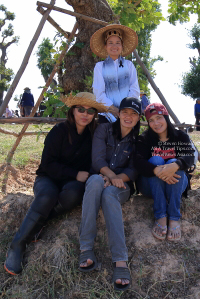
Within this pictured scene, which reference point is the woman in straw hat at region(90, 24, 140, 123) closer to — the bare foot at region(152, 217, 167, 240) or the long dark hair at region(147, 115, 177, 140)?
the long dark hair at region(147, 115, 177, 140)

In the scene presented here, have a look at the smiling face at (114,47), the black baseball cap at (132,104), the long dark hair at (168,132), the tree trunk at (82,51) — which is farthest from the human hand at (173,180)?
the tree trunk at (82,51)

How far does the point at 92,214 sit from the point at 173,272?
0.86 meters

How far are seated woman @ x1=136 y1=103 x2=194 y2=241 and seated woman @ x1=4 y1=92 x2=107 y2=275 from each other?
56 cm

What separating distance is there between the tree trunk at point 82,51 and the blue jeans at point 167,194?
10.1 ft

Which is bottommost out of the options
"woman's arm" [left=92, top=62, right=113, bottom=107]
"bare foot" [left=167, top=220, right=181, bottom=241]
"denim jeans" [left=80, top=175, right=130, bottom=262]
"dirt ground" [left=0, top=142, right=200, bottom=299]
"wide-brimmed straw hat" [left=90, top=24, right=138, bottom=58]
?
"dirt ground" [left=0, top=142, right=200, bottom=299]

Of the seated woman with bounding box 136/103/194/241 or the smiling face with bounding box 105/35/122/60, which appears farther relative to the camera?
the smiling face with bounding box 105/35/122/60

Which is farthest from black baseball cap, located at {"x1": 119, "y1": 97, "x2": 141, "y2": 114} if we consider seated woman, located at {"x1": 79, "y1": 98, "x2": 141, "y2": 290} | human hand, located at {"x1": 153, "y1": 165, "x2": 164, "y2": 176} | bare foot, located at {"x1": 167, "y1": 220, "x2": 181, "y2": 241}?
bare foot, located at {"x1": 167, "y1": 220, "x2": 181, "y2": 241}

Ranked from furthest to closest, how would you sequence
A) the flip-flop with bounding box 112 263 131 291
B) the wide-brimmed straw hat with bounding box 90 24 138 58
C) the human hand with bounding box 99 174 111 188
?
the wide-brimmed straw hat with bounding box 90 24 138 58 → the human hand with bounding box 99 174 111 188 → the flip-flop with bounding box 112 263 131 291

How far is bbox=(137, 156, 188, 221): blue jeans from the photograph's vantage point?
2.78 metres

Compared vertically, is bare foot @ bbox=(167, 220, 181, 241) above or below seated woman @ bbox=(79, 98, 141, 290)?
below

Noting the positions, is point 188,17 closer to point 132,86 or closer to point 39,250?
point 132,86

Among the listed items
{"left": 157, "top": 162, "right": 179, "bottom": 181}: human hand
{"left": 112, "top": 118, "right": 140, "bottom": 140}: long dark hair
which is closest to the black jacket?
{"left": 112, "top": 118, "right": 140, "bottom": 140}: long dark hair

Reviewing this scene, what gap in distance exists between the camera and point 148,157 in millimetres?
3055

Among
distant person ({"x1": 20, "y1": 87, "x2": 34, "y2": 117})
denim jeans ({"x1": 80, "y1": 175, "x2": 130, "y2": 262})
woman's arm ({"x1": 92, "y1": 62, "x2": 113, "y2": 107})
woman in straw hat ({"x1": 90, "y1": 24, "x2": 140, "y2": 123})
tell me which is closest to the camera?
denim jeans ({"x1": 80, "y1": 175, "x2": 130, "y2": 262})
